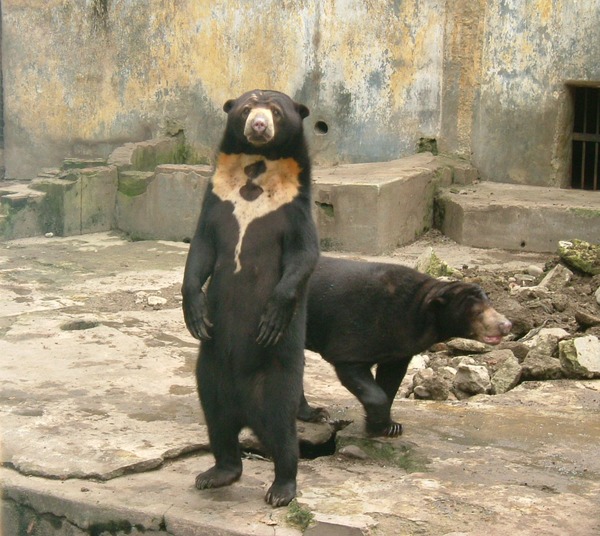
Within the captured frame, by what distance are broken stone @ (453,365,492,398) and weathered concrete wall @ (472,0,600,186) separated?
4.60 m

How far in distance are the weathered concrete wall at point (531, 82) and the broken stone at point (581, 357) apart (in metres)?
4.24

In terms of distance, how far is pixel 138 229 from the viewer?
35.5 feet

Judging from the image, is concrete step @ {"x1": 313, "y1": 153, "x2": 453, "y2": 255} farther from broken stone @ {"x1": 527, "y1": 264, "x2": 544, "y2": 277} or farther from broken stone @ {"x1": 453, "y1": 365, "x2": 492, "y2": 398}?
broken stone @ {"x1": 453, "y1": 365, "x2": 492, "y2": 398}

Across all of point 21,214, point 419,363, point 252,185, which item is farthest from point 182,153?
point 252,185

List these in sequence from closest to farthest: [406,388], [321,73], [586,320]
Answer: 1. [406,388]
2. [586,320]
3. [321,73]

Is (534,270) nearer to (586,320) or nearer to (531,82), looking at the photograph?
(586,320)

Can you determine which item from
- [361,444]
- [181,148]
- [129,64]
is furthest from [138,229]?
[361,444]

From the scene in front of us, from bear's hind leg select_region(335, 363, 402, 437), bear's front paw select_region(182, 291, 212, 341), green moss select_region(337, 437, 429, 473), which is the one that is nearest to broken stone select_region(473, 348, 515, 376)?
bear's hind leg select_region(335, 363, 402, 437)

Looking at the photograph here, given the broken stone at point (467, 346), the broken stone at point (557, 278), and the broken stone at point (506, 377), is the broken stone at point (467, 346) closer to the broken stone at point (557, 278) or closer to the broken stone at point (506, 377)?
the broken stone at point (506, 377)

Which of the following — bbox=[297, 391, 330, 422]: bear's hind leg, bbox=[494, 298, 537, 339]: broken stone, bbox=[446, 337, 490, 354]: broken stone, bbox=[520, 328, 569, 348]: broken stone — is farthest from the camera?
bbox=[494, 298, 537, 339]: broken stone

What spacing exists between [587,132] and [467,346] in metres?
4.44

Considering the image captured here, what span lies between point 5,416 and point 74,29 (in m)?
8.11

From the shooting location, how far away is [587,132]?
10.7 m

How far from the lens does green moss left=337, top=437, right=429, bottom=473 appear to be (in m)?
5.02
